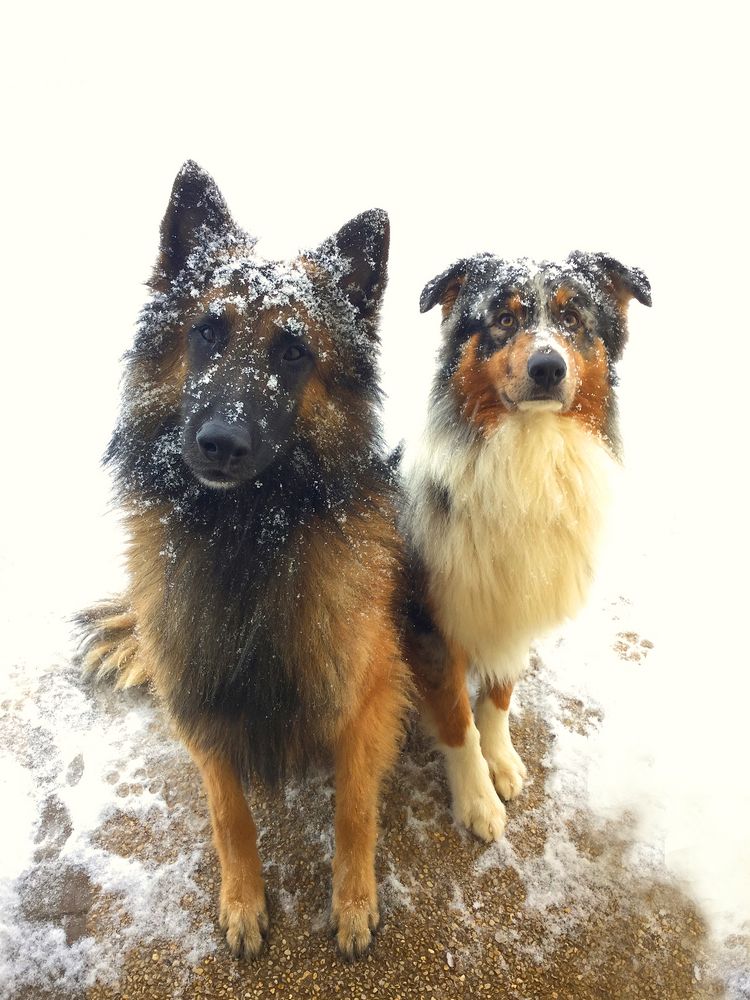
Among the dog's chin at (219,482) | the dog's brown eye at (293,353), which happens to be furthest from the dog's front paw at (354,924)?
the dog's brown eye at (293,353)

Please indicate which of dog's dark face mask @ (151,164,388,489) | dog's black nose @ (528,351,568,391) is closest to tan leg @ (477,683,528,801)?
dog's black nose @ (528,351,568,391)

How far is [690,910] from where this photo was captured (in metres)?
2.28

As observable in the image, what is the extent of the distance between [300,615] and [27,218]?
28.2 ft

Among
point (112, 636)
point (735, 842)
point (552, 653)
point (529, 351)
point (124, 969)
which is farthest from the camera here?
point (552, 653)

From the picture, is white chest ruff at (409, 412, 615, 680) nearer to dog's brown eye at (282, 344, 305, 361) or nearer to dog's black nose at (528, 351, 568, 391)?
dog's black nose at (528, 351, 568, 391)

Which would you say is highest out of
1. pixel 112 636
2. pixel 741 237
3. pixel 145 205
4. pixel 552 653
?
pixel 145 205

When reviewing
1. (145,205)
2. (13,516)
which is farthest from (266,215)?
(13,516)

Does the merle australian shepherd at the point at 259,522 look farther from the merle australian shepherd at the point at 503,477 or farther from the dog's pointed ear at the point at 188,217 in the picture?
the merle australian shepherd at the point at 503,477

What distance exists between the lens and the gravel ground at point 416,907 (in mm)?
2086

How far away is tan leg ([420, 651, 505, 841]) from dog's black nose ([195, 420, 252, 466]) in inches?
55.5

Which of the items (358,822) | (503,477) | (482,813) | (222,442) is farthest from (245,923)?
(503,477)

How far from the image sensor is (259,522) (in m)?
2.03

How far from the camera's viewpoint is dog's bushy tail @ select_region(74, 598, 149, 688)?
3.11 m

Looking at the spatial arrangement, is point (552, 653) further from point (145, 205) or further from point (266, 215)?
point (145, 205)
